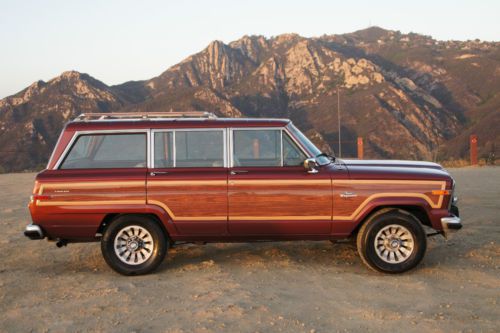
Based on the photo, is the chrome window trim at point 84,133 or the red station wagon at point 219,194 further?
the chrome window trim at point 84,133

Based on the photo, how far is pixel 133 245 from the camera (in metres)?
6.17

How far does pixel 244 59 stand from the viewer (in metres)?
104

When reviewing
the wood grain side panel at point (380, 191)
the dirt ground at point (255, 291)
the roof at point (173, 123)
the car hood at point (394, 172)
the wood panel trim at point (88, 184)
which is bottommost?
the dirt ground at point (255, 291)

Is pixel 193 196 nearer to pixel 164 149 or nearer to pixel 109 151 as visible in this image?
pixel 164 149

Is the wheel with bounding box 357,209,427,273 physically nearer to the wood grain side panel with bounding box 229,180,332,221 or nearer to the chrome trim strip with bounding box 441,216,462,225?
the chrome trim strip with bounding box 441,216,462,225

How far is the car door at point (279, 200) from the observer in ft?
19.7

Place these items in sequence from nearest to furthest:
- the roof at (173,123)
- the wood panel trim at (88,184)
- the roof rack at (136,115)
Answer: the wood panel trim at (88,184) < the roof at (173,123) < the roof rack at (136,115)

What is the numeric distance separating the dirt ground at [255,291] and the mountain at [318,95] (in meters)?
44.3

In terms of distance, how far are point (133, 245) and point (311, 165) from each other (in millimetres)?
2395

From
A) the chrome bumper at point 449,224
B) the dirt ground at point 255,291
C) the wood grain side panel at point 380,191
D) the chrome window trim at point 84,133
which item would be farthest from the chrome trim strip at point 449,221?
the chrome window trim at point 84,133

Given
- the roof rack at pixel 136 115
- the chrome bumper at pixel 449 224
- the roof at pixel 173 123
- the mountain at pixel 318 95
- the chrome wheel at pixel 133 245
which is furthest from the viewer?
the mountain at pixel 318 95

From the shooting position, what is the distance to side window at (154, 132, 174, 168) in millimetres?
6203

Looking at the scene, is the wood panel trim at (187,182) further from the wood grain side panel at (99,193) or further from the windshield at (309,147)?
the windshield at (309,147)

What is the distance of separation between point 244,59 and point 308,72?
2224 centimetres
